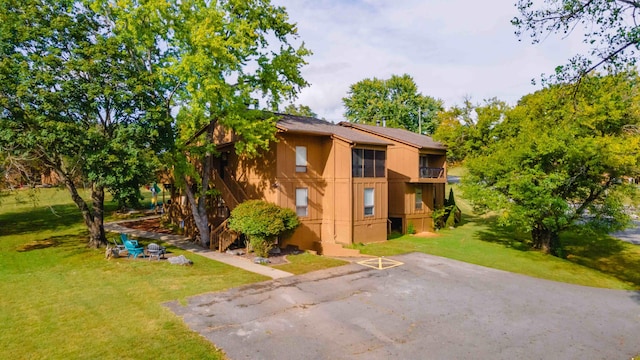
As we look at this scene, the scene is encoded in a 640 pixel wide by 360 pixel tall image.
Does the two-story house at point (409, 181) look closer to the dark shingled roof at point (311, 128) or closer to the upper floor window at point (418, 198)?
the upper floor window at point (418, 198)

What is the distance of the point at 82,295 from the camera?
1221cm

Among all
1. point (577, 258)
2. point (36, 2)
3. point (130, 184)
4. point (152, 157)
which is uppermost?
point (36, 2)

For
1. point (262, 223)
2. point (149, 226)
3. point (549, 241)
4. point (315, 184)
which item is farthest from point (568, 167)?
point (149, 226)

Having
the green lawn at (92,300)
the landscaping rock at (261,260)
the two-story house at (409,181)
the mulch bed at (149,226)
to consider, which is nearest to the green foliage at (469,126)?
the two-story house at (409,181)

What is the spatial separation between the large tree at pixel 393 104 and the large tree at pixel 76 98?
4542cm

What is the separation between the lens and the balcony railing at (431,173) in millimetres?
27562

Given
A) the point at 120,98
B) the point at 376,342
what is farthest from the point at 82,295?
the point at 376,342

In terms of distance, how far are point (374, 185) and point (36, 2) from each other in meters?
19.3

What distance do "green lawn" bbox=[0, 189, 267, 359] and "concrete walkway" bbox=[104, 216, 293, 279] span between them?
2.23 ft

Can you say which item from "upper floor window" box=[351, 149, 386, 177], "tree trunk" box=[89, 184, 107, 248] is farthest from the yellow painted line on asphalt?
"tree trunk" box=[89, 184, 107, 248]

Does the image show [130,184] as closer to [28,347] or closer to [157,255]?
[157,255]

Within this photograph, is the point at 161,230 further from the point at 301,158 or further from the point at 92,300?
the point at 92,300

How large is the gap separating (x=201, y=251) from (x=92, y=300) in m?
7.69

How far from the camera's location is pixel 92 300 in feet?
38.4
